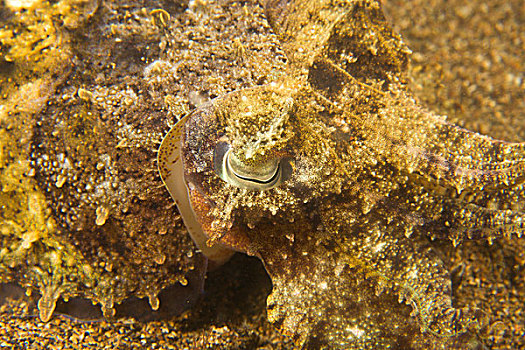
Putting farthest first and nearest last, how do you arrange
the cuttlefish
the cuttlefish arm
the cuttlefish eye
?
the cuttlefish arm → the cuttlefish → the cuttlefish eye

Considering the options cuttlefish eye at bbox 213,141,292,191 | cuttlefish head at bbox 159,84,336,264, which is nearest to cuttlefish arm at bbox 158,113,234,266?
cuttlefish head at bbox 159,84,336,264

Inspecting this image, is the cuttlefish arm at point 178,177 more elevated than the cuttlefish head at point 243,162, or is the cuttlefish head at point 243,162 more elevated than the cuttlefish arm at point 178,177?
the cuttlefish head at point 243,162

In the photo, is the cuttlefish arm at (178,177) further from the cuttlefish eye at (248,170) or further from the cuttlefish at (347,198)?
the cuttlefish eye at (248,170)

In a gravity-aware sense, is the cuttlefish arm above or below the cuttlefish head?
below

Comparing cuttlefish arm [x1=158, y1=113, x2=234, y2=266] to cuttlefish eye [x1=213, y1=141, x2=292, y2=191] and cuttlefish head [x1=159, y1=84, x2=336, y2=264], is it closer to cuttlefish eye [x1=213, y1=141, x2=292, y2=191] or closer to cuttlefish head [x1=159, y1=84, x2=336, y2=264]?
cuttlefish head [x1=159, y1=84, x2=336, y2=264]

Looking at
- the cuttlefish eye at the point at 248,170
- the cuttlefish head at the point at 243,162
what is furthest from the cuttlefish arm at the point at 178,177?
the cuttlefish eye at the point at 248,170

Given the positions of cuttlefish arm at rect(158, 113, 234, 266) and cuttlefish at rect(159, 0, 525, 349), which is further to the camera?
cuttlefish arm at rect(158, 113, 234, 266)

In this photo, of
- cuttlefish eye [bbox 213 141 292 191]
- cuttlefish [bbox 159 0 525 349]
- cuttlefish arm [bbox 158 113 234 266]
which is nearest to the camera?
cuttlefish eye [bbox 213 141 292 191]
